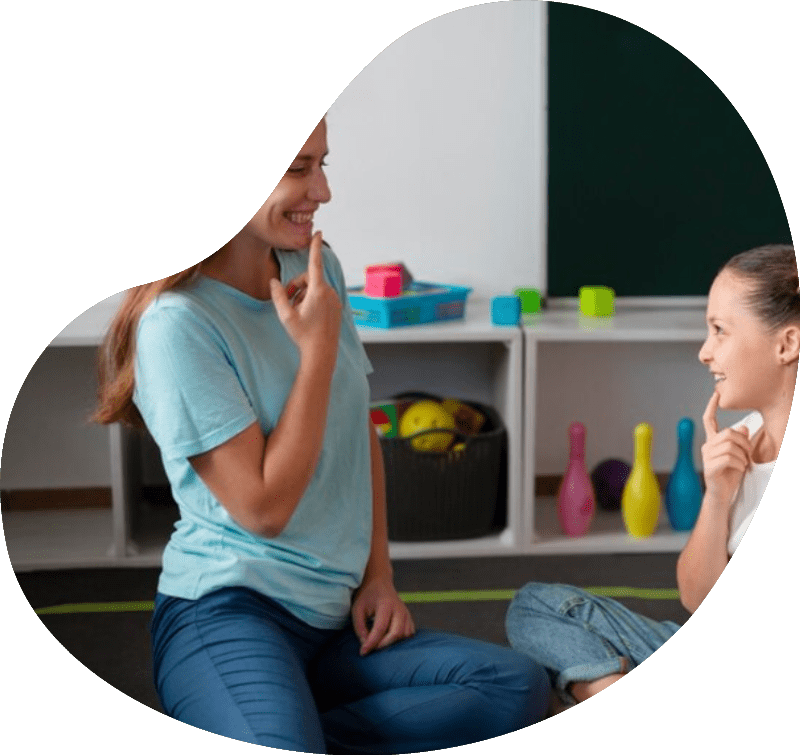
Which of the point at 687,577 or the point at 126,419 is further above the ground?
the point at 126,419

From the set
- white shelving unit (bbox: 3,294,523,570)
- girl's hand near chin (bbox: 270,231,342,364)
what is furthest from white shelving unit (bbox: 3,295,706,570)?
girl's hand near chin (bbox: 270,231,342,364)

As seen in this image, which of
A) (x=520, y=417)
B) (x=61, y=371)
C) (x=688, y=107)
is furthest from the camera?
(x=520, y=417)

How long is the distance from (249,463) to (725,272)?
0.37m

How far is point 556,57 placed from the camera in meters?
0.84

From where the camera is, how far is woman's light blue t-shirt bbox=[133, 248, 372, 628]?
772 mm

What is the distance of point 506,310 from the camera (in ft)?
3.03

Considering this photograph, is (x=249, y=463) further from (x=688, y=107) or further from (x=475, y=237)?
(x=688, y=107)

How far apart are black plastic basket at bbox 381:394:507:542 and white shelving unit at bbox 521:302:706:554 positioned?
3 centimetres

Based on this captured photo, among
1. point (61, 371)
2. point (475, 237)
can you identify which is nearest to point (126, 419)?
point (61, 371)

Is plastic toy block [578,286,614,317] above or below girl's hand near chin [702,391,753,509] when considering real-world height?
above

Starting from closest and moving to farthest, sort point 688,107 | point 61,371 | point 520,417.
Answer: point 61,371
point 688,107
point 520,417

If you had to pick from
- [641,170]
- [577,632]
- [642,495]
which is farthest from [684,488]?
[641,170]

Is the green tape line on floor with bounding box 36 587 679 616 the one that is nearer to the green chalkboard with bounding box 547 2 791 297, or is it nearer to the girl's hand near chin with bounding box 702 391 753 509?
the girl's hand near chin with bounding box 702 391 753 509

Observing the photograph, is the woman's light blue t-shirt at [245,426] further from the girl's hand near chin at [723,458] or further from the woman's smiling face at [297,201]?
the girl's hand near chin at [723,458]
